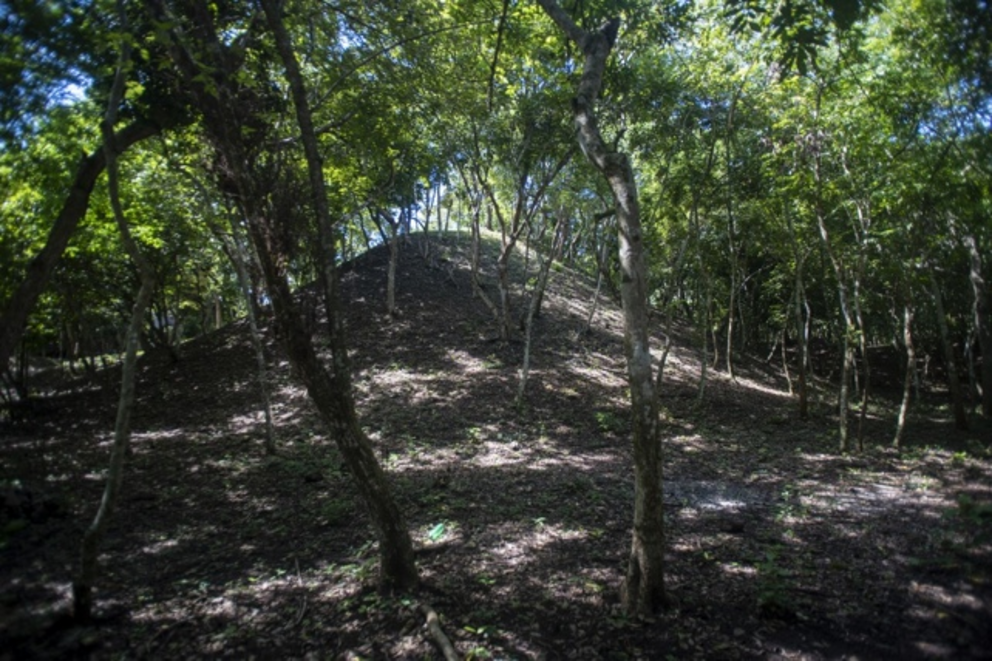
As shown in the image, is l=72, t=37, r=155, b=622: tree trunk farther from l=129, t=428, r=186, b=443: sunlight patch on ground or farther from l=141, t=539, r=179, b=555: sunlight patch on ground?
l=129, t=428, r=186, b=443: sunlight patch on ground

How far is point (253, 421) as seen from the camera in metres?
11.7

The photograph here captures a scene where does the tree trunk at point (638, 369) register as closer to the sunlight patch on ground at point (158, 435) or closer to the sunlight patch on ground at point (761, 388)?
the sunlight patch on ground at point (158, 435)

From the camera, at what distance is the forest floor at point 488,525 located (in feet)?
14.1

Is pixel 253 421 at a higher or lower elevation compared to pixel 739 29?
lower

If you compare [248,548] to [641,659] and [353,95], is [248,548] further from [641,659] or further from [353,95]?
[353,95]

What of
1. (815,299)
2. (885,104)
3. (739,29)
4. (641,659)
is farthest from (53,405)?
(815,299)

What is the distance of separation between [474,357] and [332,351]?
10299mm

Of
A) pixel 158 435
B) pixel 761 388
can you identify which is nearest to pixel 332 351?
pixel 158 435

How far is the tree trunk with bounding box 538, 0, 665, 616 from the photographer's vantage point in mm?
4074

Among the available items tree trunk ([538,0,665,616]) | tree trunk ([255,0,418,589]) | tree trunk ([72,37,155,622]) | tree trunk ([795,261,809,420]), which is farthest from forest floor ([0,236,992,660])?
tree trunk ([255,0,418,589])

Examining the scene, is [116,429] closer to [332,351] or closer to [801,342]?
[332,351]

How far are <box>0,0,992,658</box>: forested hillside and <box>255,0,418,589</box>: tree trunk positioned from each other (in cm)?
3

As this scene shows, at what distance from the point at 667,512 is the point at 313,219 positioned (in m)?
5.67

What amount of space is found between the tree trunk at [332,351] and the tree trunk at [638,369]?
2.21 meters
